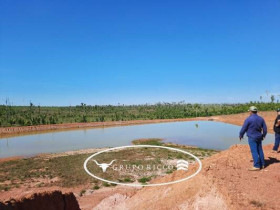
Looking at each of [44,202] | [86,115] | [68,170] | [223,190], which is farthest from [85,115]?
[223,190]

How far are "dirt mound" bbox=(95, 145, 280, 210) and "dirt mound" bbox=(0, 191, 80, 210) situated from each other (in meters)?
1.59

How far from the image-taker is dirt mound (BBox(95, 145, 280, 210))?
4.95 meters

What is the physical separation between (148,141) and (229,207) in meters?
24.5

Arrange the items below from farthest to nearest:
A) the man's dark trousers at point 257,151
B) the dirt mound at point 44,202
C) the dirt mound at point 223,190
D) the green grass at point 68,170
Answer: the green grass at point 68,170, the man's dark trousers at point 257,151, the dirt mound at point 44,202, the dirt mound at point 223,190

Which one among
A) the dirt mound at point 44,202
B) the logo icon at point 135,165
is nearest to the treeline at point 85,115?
the logo icon at point 135,165

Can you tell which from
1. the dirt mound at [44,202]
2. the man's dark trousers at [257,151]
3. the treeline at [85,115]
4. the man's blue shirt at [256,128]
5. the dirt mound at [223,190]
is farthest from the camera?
the treeline at [85,115]

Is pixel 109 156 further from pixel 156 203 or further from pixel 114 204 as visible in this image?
pixel 156 203

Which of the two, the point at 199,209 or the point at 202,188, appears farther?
the point at 202,188

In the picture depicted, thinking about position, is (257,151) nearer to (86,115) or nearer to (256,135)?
(256,135)

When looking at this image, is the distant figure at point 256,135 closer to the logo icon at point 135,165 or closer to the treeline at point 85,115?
the logo icon at point 135,165

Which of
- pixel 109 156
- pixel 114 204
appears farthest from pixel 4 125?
pixel 114 204

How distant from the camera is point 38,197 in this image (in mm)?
6188

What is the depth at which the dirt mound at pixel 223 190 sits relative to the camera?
4.95 m

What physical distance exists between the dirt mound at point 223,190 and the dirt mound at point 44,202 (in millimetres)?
1589
